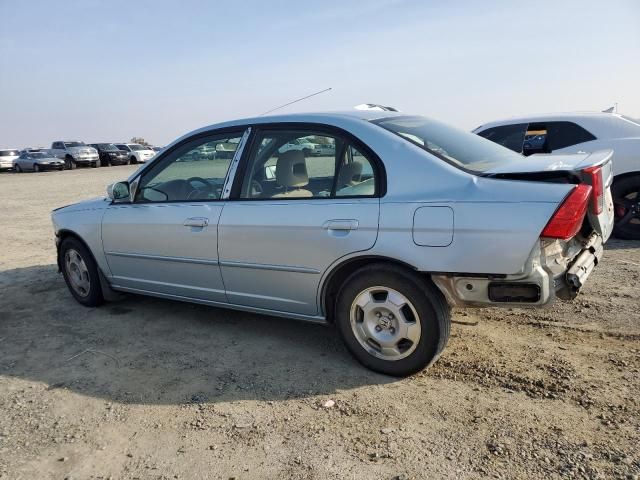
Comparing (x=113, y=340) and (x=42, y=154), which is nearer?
(x=113, y=340)

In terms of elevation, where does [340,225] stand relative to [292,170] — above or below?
below

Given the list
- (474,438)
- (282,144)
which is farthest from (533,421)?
(282,144)

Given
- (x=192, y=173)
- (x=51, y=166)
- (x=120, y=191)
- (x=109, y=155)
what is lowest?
(x=51, y=166)

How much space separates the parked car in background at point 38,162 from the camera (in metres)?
34.1

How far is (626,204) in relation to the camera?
659 centimetres

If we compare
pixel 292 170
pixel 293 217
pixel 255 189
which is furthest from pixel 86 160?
pixel 293 217

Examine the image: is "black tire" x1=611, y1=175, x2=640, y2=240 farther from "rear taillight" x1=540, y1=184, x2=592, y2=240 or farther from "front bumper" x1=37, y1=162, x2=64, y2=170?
"front bumper" x1=37, y1=162, x2=64, y2=170

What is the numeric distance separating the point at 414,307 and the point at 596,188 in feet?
3.96

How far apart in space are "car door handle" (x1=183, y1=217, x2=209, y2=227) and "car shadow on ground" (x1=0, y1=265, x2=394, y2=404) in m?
0.91

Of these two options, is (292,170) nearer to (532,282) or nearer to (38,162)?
(532,282)

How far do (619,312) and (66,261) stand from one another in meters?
5.02

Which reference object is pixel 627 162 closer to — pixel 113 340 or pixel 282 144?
pixel 282 144

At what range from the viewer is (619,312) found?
4.12 m

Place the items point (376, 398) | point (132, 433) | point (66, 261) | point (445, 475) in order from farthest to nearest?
point (66, 261) < point (376, 398) < point (132, 433) < point (445, 475)
